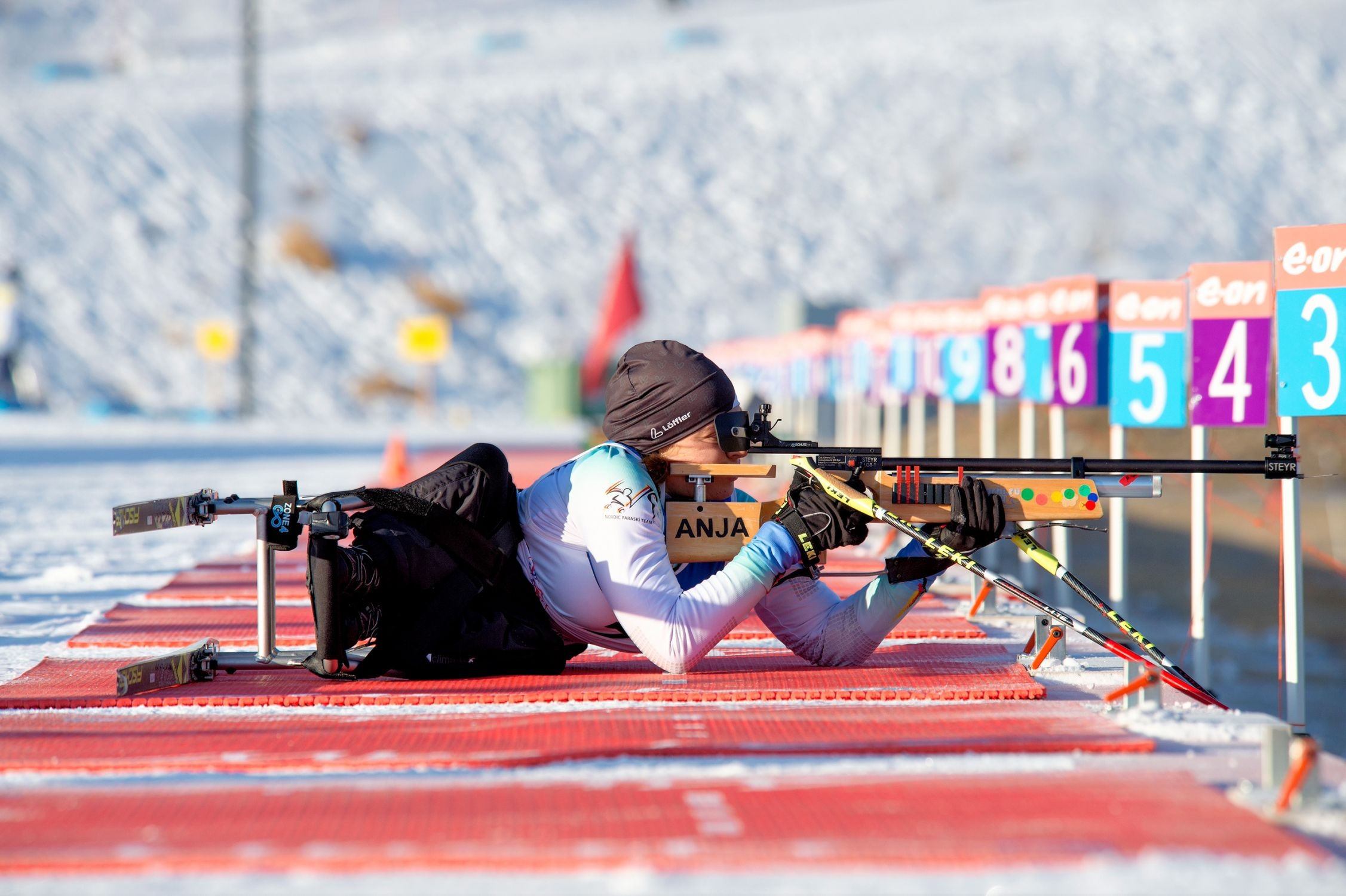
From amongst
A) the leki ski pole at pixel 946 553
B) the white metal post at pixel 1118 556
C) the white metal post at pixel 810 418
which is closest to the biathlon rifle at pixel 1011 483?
the leki ski pole at pixel 946 553

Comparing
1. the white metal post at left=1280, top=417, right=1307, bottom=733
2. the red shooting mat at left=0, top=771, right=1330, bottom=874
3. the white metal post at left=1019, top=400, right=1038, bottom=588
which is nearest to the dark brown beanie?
the red shooting mat at left=0, top=771, right=1330, bottom=874

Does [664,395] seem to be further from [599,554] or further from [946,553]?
[946,553]

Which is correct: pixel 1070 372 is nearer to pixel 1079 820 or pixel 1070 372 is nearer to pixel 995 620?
pixel 995 620

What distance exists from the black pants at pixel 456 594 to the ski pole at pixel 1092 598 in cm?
132

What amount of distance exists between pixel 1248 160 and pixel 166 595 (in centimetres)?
4817

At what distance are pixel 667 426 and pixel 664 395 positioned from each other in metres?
0.08

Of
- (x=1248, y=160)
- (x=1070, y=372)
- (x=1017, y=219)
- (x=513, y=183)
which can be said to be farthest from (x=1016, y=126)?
(x=1070, y=372)

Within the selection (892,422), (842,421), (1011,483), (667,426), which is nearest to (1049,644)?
(1011,483)

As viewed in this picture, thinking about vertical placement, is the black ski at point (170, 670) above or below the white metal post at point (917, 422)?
below

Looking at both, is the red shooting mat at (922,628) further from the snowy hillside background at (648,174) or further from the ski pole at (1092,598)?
the snowy hillside background at (648,174)

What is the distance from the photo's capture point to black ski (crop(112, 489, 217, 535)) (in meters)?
3.71

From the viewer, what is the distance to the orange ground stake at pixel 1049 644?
397 centimetres

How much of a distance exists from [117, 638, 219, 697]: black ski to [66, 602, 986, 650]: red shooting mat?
1.77 ft

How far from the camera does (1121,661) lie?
14.1ft
